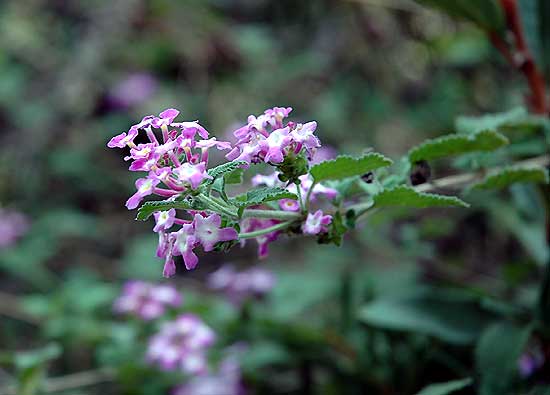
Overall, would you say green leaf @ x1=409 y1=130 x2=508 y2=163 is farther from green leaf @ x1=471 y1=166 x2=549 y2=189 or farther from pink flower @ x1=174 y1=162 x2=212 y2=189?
pink flower @ x1=174 y1=162 x2=212 y2=189

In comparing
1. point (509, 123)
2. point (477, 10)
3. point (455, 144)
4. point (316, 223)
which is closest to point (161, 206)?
point (316, 223)

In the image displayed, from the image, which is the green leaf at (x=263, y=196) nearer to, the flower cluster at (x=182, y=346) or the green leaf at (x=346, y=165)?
the green leaf at (x=346, y=165)

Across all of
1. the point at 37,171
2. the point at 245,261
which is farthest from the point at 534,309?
the point at 37,171

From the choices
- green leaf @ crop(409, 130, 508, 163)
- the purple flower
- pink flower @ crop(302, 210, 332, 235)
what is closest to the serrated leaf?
pink flower @ crop(302, 210, 332, 235)

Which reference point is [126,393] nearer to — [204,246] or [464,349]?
[464,349]

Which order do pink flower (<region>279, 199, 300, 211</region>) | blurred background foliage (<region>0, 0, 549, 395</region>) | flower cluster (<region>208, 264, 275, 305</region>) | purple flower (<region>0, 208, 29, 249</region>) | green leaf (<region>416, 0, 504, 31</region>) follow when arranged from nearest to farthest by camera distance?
pink flower (<region>279, 199, 300, 211</region>) → green leaf (<region>416, 0, 504, 31</region>) → blurred background foliage (<region>0, 0, 549, 395</region>) → flower cluster (<region>208, 264, 275, 305</region>) → purple flower (<region>0, 208, 29, 249</region>)

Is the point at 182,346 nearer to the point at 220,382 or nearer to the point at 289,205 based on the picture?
the point at 220,382
